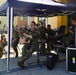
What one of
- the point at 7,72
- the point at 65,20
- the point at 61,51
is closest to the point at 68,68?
the point at 7,72

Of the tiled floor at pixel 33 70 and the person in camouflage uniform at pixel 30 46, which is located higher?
the person in camouflage uniform at pixel 30 46

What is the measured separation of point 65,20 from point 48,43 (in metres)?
3.92

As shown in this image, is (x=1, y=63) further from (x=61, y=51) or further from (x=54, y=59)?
(x=61, y=51)

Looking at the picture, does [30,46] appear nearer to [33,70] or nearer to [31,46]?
[31,46]

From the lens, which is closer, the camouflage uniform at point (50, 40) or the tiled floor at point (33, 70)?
the tiled floor at point (33, 70)

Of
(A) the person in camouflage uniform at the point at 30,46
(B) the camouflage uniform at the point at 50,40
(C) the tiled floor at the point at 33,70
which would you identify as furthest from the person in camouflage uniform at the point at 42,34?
(C) the tiled floor at the point at 33,70

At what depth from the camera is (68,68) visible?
19.8ft

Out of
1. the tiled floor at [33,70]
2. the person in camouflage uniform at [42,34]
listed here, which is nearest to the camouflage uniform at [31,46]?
the tiled floor at [33,70]

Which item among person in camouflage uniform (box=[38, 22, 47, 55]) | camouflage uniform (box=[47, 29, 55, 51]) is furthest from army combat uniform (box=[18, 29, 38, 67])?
camouflage uniform (box=[47, 29, 55, 51])

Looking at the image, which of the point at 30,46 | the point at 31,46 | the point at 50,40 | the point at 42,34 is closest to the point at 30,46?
the point at 30,46

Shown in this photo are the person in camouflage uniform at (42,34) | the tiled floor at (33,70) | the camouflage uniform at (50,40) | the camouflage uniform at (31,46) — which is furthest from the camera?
the camouflage uniform at (50,40)

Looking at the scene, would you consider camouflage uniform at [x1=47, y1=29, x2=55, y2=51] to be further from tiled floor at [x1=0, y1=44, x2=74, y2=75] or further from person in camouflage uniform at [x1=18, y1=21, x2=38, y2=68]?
person in camouflage uniform at [x1=18, y1=21, x2=38, y2=68]

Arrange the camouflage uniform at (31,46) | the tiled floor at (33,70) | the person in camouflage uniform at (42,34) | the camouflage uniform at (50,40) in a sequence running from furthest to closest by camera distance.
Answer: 1. the camouflage uniform at (50,40)
2. the person in camouflage uniform at (42,34)
3. the camouflage uniform at (31,46)
4. the tiled floor at (33,70)

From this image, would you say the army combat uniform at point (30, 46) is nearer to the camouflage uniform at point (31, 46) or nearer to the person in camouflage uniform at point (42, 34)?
the camouflage uniform at point (31, 46)
